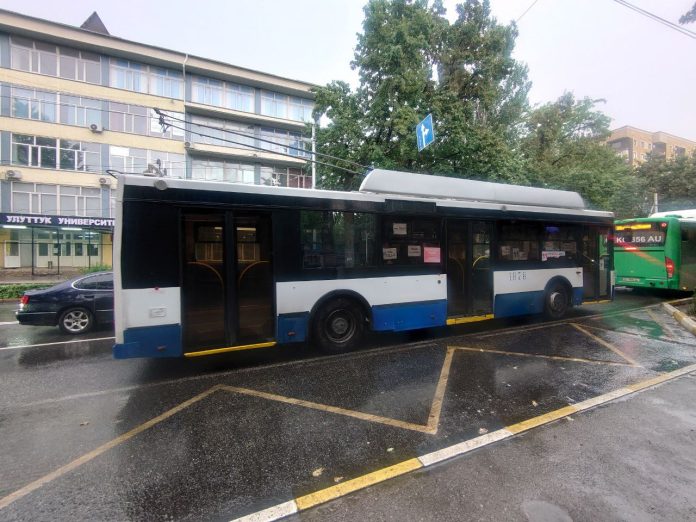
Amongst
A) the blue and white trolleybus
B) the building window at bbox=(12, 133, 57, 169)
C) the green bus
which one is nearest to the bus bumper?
the blue and white trolleybus

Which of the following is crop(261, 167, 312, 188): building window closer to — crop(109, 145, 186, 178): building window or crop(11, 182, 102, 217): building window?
crop(109, 145, 186, 178): building window

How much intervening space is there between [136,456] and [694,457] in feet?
16.7

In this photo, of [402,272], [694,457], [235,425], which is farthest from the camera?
[402,272]

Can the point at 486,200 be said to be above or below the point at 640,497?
above

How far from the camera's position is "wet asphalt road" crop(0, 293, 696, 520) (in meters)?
2.75

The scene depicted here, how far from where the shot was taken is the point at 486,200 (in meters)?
8.09

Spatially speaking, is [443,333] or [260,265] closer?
[260,265]

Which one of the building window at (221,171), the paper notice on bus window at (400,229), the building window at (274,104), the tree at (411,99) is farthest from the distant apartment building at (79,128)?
the paper notice on bus window at (400,229)

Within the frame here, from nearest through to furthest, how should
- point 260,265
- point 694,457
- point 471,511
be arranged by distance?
point 471,511 < point 694,457 < point 260,265

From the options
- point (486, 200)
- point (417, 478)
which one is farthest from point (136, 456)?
point (486, 200)

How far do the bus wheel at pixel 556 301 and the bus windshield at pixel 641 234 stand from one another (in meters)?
6.33

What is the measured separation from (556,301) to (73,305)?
11625 millimetres

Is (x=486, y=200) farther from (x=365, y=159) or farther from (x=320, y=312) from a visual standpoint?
(x=365, y=159)

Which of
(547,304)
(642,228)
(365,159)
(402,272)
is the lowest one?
(547,304)
